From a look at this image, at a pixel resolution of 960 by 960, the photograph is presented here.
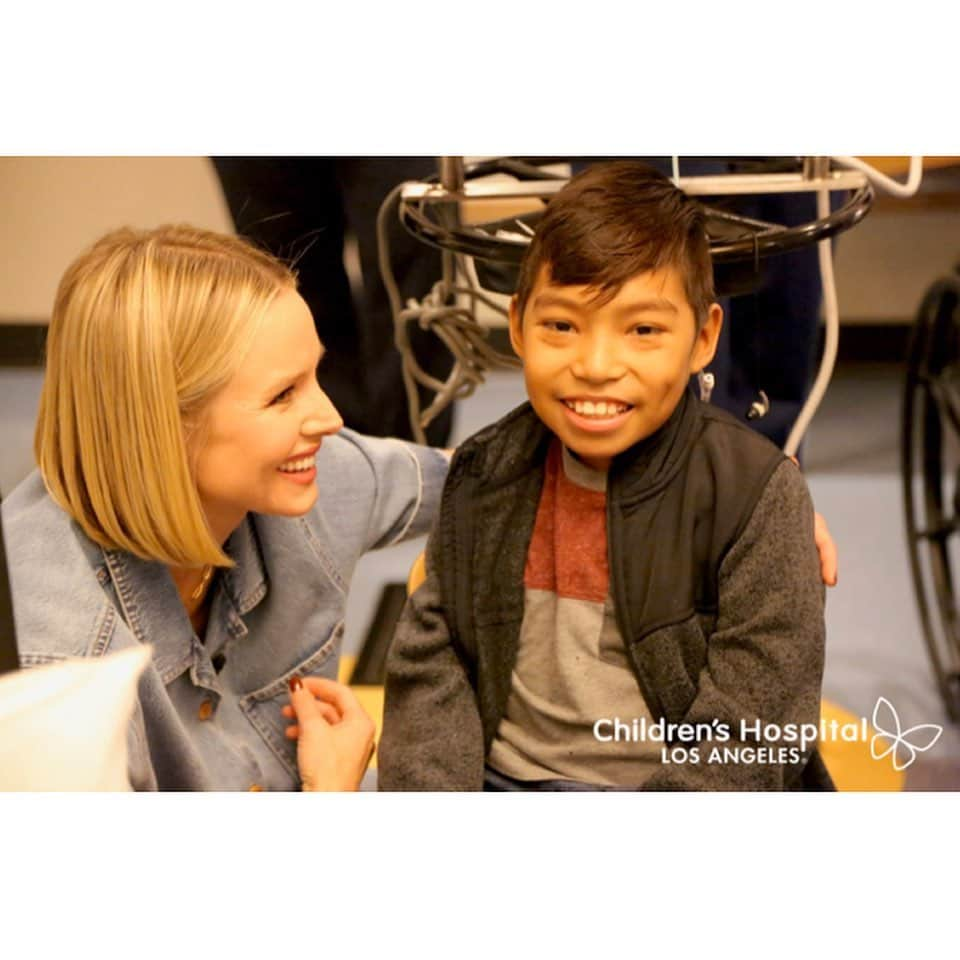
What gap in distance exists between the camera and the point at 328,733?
3.25 ft

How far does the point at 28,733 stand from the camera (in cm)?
94

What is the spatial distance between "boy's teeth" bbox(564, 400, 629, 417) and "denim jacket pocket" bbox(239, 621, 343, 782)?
27 centimetres

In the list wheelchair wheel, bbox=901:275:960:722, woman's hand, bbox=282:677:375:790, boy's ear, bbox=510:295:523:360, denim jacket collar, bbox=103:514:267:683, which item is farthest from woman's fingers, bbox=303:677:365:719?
wheelchair wheel, bbox=901:275:960:722

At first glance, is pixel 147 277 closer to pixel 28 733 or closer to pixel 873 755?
pixel 28 733

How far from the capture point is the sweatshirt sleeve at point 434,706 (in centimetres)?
96

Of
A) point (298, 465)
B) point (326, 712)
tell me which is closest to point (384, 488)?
point (298, 465)

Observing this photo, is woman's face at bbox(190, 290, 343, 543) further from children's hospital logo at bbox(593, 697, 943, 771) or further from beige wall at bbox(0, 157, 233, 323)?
children's hospital logo at bbox(593, 697, 943, 771)

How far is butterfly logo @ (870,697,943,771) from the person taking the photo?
3.15ft

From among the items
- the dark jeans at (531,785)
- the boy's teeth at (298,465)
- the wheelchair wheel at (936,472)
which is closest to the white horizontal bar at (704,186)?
the wheelchair wheel at (936,472)

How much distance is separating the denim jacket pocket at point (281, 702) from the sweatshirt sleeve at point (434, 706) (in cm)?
7
